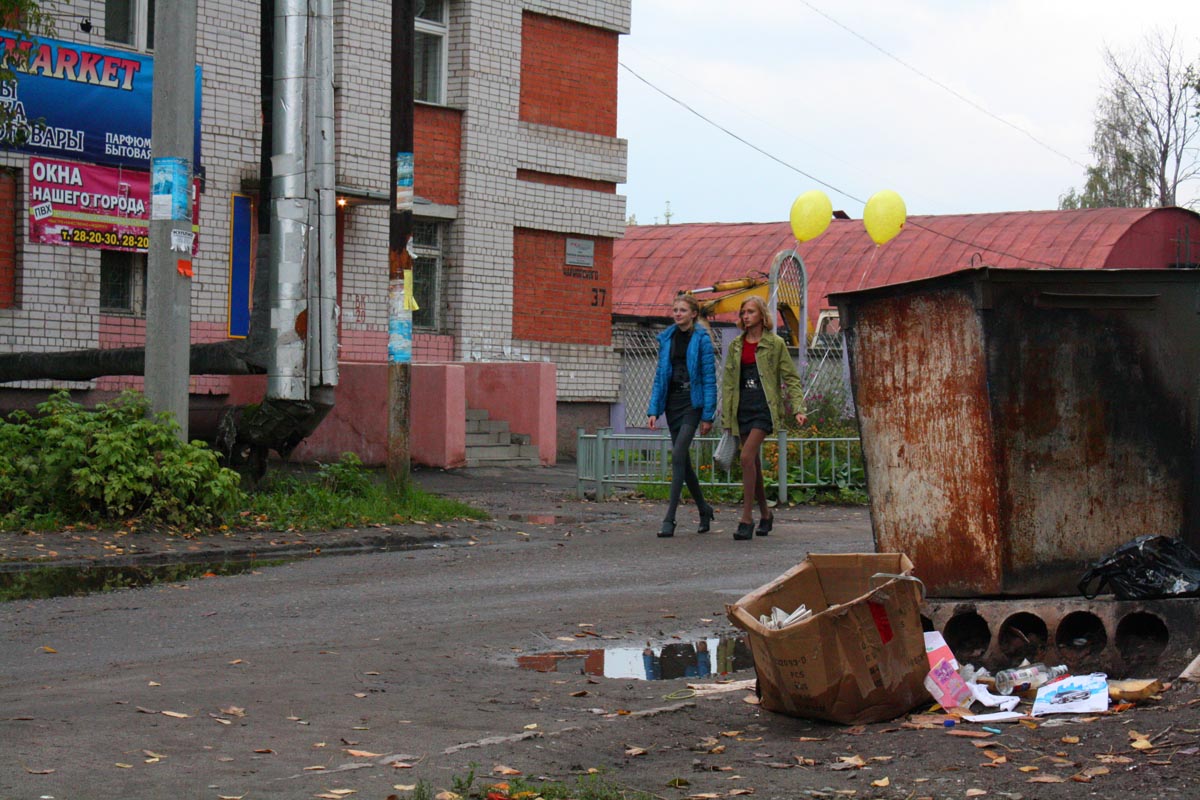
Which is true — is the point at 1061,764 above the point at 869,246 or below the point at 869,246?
below

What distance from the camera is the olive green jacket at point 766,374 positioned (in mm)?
11734

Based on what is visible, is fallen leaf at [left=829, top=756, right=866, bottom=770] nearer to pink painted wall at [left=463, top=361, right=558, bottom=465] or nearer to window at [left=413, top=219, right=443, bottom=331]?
pink painted wall at [left=463, top=361, right=558, bottom=465]

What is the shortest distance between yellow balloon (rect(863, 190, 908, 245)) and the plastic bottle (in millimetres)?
20522

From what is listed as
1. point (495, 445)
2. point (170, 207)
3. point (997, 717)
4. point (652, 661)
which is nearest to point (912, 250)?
point (495, 445)

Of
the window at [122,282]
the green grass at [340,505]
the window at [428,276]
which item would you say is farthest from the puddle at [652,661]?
the window at [428,276]

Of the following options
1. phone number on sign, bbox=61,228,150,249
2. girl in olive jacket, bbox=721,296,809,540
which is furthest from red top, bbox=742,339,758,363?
phone number on sign, bbox=61,228,150,249

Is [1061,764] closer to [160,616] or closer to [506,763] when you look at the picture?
[506,763]

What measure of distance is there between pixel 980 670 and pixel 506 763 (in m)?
2.07

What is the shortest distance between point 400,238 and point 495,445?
274 inches

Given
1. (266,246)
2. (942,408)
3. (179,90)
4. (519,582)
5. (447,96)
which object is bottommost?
(519,582)

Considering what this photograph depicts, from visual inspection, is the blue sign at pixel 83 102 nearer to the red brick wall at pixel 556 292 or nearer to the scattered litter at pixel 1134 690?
the red brick wall at pixel 556 292

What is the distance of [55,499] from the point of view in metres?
11.2

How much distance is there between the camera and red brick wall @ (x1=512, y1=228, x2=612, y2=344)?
21.5 m

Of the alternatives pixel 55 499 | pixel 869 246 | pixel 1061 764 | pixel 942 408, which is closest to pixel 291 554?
pixel 55 499
